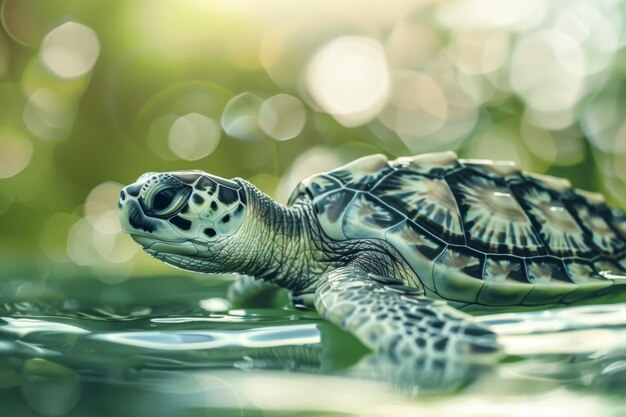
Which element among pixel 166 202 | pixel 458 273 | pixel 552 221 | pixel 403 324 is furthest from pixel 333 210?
pixel 552 221

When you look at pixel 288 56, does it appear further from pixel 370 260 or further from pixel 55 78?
pixel 370 260

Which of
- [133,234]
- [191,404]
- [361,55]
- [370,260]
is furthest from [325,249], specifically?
[361,55]

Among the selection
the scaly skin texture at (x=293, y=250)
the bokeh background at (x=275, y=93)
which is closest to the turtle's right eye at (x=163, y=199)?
the scaly skin texture at (x=293, y=250)

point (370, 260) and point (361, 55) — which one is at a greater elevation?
point (361, 55)

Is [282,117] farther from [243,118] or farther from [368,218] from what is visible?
[368,218]

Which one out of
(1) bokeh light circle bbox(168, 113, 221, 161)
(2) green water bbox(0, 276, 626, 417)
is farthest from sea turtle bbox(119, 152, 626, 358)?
(1) bokeh light circle bbox(168, 113, 221, 161)
